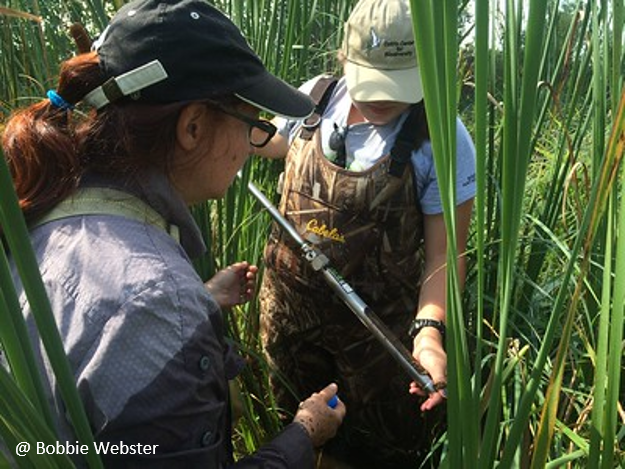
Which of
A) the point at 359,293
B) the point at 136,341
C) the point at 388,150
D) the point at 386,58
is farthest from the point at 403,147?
the point at 136,341

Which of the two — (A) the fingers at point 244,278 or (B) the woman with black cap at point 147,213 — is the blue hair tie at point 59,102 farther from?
(A) the fingers at point 244,278

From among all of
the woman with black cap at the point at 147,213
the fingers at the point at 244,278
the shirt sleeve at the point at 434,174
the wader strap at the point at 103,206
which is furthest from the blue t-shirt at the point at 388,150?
the wader strap at the point at 103,206

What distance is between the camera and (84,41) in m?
0.88

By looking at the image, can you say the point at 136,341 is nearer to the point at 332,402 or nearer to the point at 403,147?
the point at 332,402

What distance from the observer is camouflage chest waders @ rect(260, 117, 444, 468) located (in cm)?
138

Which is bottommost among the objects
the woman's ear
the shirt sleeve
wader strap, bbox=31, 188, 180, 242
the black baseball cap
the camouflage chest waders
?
the camouflage chest waders

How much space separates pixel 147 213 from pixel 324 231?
706 millimetres

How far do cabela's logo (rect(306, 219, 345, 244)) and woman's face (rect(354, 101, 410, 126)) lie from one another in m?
0.23

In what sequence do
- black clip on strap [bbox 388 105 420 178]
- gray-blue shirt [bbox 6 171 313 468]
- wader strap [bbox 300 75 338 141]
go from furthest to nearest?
wader strap [bbox 300 75 338 141] → black clip on strap [bbox 388 105 420 178] → gray-blue shirt [bbox 6 171 313 468]

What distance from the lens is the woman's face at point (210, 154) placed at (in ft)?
2.64

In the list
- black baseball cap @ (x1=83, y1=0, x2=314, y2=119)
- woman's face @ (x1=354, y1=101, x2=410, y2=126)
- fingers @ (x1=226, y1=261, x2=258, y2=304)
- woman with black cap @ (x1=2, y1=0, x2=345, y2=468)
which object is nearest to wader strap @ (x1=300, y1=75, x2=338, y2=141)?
woman's face @ (x1=354, y1=101, x2=410, y2=126)

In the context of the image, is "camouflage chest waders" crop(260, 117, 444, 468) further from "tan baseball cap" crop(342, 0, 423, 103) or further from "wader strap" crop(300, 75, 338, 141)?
"tan baseball cap" crop(342, 0, 423, 103)

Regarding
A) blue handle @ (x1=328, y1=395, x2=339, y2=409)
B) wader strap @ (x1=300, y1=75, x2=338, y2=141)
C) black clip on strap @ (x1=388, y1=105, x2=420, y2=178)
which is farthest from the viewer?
wader strap @ (x1=300, y1=75, x2=338, y2=141)

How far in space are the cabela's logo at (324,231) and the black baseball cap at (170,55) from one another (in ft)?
2.02
